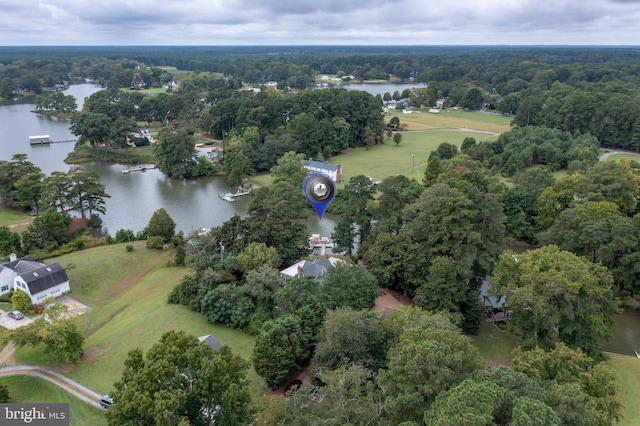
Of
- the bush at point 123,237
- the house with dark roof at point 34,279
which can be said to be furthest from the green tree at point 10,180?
the house with dark roof at point 34,279

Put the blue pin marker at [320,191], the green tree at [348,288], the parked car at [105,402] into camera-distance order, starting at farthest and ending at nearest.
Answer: the blue pin marker at [320,191]
the green tree at [348,288]
the parked car at [105,402]

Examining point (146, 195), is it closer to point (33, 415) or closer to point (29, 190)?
point (29, 190)

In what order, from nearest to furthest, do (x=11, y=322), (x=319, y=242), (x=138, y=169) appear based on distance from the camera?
(x=11, y=322) < (x=319, y=242) < (x=138, y=169)

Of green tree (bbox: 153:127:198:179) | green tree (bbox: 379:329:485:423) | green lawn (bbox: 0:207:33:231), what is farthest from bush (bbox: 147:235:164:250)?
green tree (bbox: 379:329:485:423)

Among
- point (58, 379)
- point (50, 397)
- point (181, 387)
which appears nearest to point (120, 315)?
point (58, 379)

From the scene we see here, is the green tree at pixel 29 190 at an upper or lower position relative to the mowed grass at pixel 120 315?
upper

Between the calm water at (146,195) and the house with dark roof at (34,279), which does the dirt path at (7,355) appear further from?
the calm water at (146,195)
